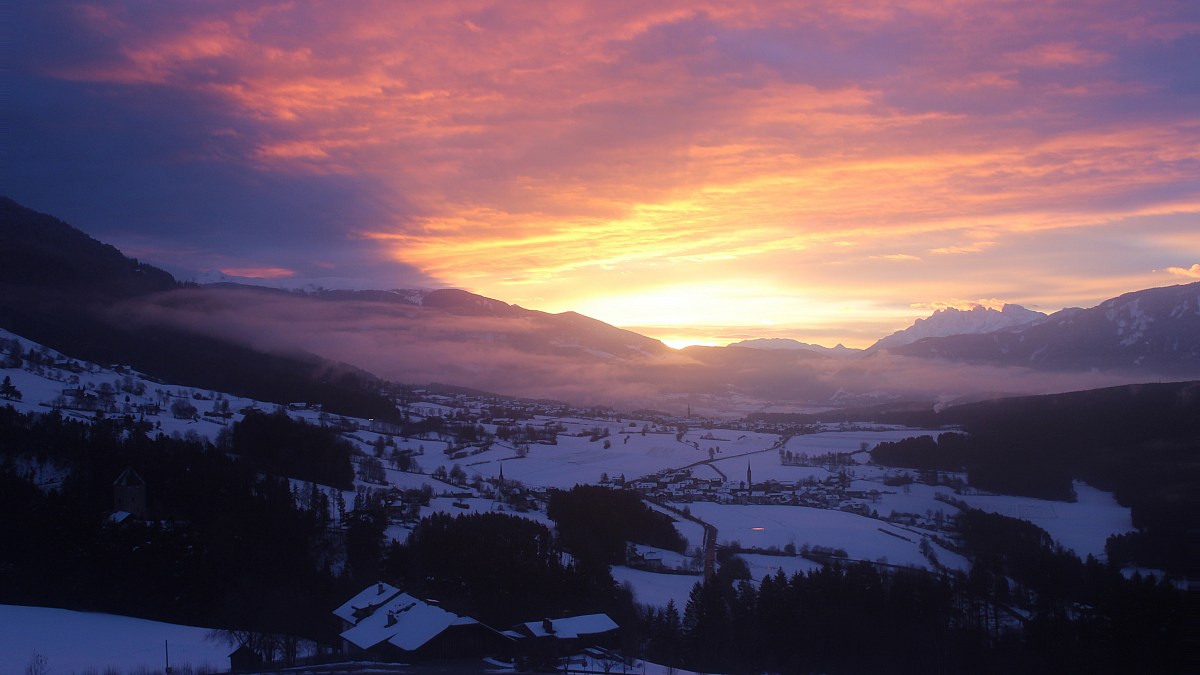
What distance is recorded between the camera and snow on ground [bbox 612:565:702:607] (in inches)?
700

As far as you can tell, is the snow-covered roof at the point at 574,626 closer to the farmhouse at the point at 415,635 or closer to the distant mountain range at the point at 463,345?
the farmhouse at the point at 415,635

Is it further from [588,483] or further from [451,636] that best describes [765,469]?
[451,636]

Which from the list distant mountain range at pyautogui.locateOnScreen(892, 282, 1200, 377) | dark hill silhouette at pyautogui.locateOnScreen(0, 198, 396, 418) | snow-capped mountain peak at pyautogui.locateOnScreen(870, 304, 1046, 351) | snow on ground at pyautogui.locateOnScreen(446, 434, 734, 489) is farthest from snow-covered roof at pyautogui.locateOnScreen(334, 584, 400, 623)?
snow-capped mountain peak at pyautogui.locateOnScreen(870, 304, 1046, 351)

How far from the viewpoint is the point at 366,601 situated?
16.3 m

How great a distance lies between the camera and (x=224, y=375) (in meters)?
46.2

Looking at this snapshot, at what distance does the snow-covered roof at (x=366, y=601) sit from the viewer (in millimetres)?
15727

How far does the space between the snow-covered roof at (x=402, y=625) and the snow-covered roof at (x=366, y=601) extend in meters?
0.36

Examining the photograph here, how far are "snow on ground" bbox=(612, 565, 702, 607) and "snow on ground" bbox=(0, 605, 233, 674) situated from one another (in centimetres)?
835

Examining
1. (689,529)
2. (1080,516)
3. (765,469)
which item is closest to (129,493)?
(689,529)

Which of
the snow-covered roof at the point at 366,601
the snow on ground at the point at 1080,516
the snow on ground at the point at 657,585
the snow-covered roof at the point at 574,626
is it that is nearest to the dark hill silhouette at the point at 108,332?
the snow on ground at the point at 657,585

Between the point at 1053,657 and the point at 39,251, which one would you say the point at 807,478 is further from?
the point at 39,251

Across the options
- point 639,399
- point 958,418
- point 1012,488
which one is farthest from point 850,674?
point 639,399

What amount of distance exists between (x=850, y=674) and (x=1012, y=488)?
A: 705cm

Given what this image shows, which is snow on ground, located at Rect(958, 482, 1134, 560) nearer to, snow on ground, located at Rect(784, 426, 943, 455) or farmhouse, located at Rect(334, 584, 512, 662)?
snow on ground, located at Rect(784, 426, 943, 455)
